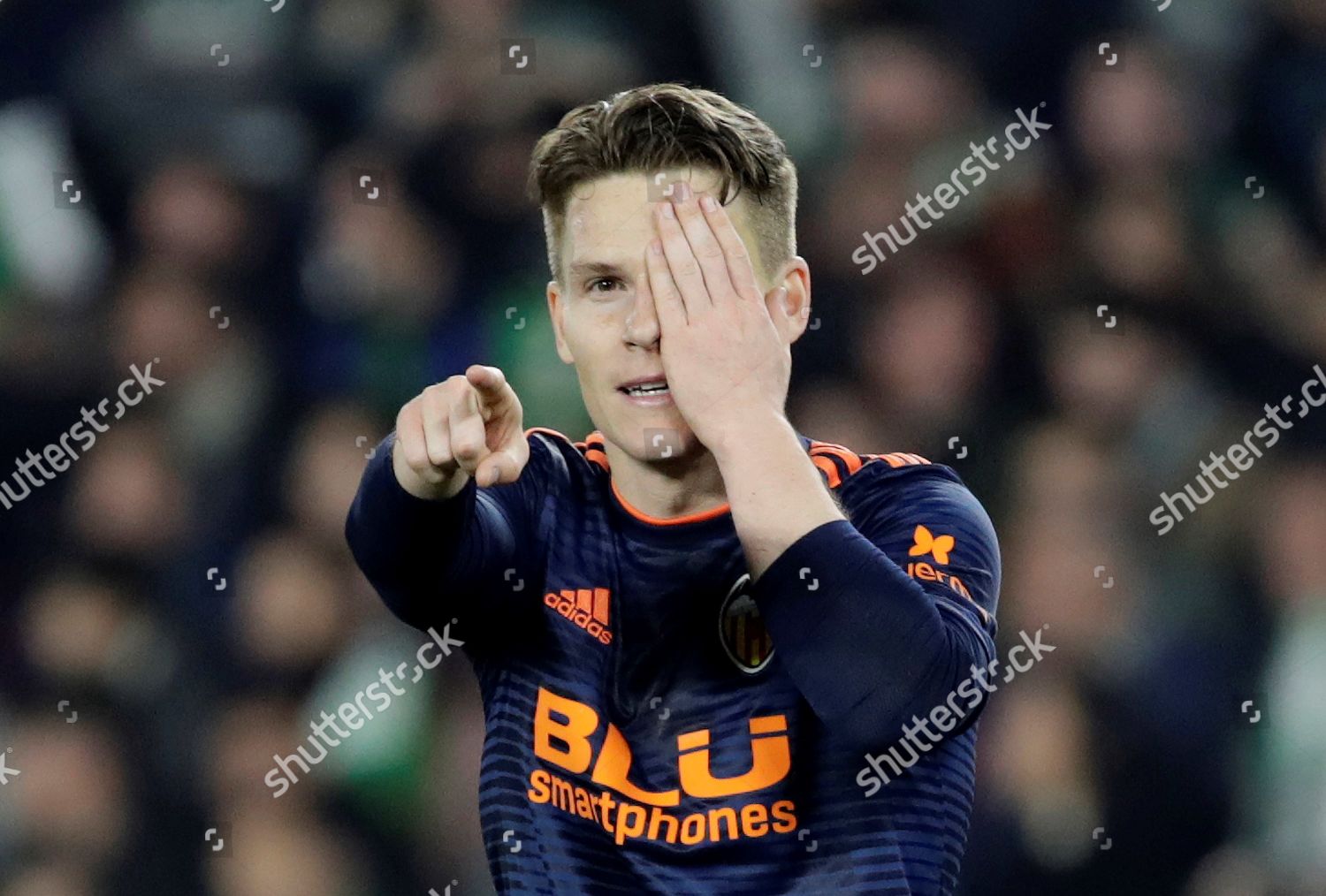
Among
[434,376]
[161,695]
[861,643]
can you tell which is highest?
[861,643]

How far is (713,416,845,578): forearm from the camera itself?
1786mm

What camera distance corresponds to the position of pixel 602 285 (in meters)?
2.13

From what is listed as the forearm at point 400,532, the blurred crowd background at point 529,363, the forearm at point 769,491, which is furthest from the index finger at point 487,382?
the blurred crowd background at point 529,363

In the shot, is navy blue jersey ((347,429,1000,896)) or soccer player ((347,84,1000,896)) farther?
navy blue jersey ((347,429,1000,896))

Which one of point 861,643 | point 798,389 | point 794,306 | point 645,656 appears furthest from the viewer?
point 798,389

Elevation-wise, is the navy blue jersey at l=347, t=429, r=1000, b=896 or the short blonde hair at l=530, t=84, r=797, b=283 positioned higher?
the short blonde hair at l=530, t=84, r=797, b=283

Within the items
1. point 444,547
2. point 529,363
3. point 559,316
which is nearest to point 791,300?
point 559,316

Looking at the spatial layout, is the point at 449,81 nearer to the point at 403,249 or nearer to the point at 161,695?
the point at 403,249

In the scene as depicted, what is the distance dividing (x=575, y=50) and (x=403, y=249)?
0.73 meters

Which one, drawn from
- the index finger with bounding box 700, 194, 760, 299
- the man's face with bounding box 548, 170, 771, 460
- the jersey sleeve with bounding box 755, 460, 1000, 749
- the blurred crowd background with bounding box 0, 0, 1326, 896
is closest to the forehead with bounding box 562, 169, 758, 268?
the man's face with bounding box 548, 170, 771, 460

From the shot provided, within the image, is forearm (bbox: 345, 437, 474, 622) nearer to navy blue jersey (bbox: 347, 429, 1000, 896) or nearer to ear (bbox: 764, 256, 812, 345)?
navy blue jersey (bbox: 347, 429, 1000, 896)

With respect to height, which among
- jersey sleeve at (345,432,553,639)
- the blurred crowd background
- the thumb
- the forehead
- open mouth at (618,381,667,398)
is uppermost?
the forehead

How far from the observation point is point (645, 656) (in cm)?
216

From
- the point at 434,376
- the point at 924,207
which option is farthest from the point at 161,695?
the point at 924,207
